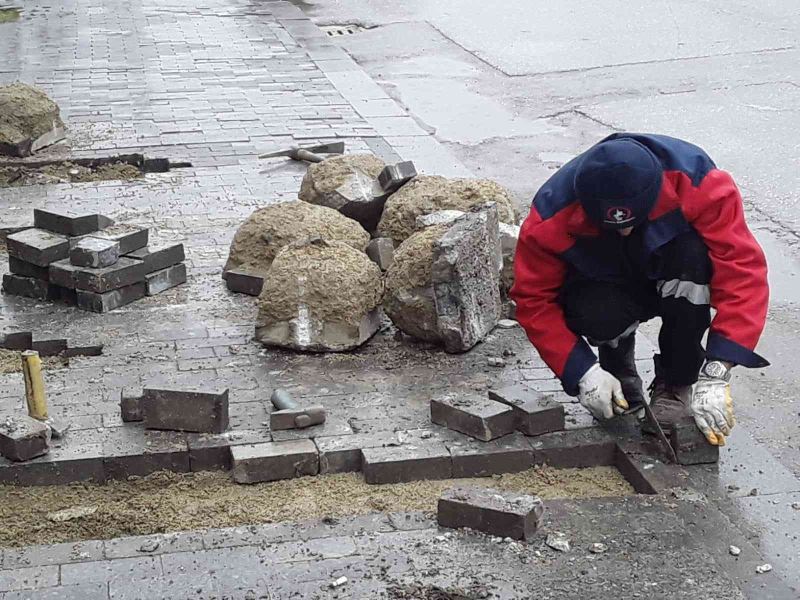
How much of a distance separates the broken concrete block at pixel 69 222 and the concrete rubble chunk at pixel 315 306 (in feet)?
4.25

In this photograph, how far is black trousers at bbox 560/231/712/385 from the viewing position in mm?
4508

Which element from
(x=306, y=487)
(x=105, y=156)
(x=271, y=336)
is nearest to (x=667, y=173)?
(x=306, y=487)

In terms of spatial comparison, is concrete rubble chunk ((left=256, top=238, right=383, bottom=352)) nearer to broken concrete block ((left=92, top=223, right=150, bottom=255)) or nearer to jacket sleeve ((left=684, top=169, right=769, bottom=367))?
broken concrete block ((left=92, top=223, right=150, bottom=255))

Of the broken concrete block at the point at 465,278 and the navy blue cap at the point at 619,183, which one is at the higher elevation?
the navy blue cap at the point at 619,183

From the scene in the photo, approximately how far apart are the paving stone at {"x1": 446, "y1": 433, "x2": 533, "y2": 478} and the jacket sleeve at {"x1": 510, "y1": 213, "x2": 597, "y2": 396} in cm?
34

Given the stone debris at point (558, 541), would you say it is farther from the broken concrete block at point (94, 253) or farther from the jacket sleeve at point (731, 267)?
A: the broken concrete block at point (94, 253)

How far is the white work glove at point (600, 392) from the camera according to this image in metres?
4.69

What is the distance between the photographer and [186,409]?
4.77m

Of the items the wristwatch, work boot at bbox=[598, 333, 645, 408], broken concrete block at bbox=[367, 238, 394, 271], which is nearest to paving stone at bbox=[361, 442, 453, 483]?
work boot at bbox=[598, 333, 645, 408]

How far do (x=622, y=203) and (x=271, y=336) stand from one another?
211 cm

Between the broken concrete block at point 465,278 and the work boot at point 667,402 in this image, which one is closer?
the work boot at point 667,402

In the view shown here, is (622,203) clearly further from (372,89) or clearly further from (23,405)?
(372,89)

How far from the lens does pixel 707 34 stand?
46.6 ft

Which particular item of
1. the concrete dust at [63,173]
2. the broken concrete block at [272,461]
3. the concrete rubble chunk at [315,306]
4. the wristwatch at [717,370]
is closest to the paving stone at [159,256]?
the concrete rubble chunk at [315,306]
